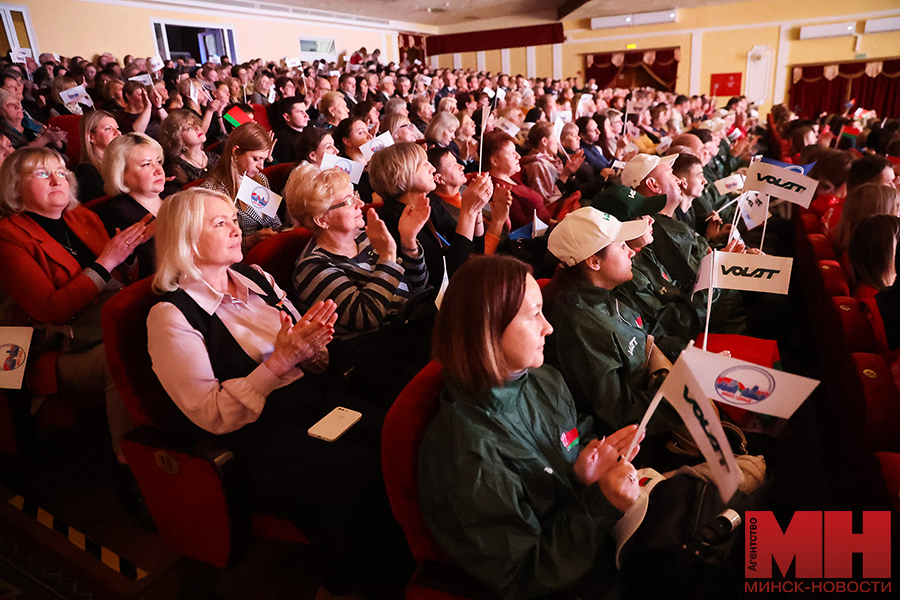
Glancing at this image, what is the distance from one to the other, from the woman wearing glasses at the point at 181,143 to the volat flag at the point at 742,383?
9.41 feet

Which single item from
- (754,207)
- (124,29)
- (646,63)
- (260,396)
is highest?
(124,29)

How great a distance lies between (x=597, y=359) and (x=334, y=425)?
695mm

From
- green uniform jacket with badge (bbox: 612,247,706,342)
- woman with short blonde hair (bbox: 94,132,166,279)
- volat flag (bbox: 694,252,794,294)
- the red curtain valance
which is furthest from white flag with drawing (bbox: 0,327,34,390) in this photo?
the red curtain valance

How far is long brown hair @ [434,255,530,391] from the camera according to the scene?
40.8 inches

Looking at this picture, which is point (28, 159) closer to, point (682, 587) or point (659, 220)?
point (682, 587)

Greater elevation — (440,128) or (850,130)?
(440,128)

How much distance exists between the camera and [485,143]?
10.6ft

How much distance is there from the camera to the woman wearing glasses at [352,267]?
173cm

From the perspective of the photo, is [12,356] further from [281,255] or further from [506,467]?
[506,467]

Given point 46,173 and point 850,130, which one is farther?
point 850,130

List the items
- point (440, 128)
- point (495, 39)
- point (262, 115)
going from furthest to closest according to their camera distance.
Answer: point (495, 39) → point (262, 115) → point (440, 128)

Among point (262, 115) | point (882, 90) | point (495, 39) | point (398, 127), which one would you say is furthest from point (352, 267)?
point (495, 39)

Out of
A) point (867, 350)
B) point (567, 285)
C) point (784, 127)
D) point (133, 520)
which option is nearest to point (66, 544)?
point (133, 520)

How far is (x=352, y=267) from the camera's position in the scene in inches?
73.4
